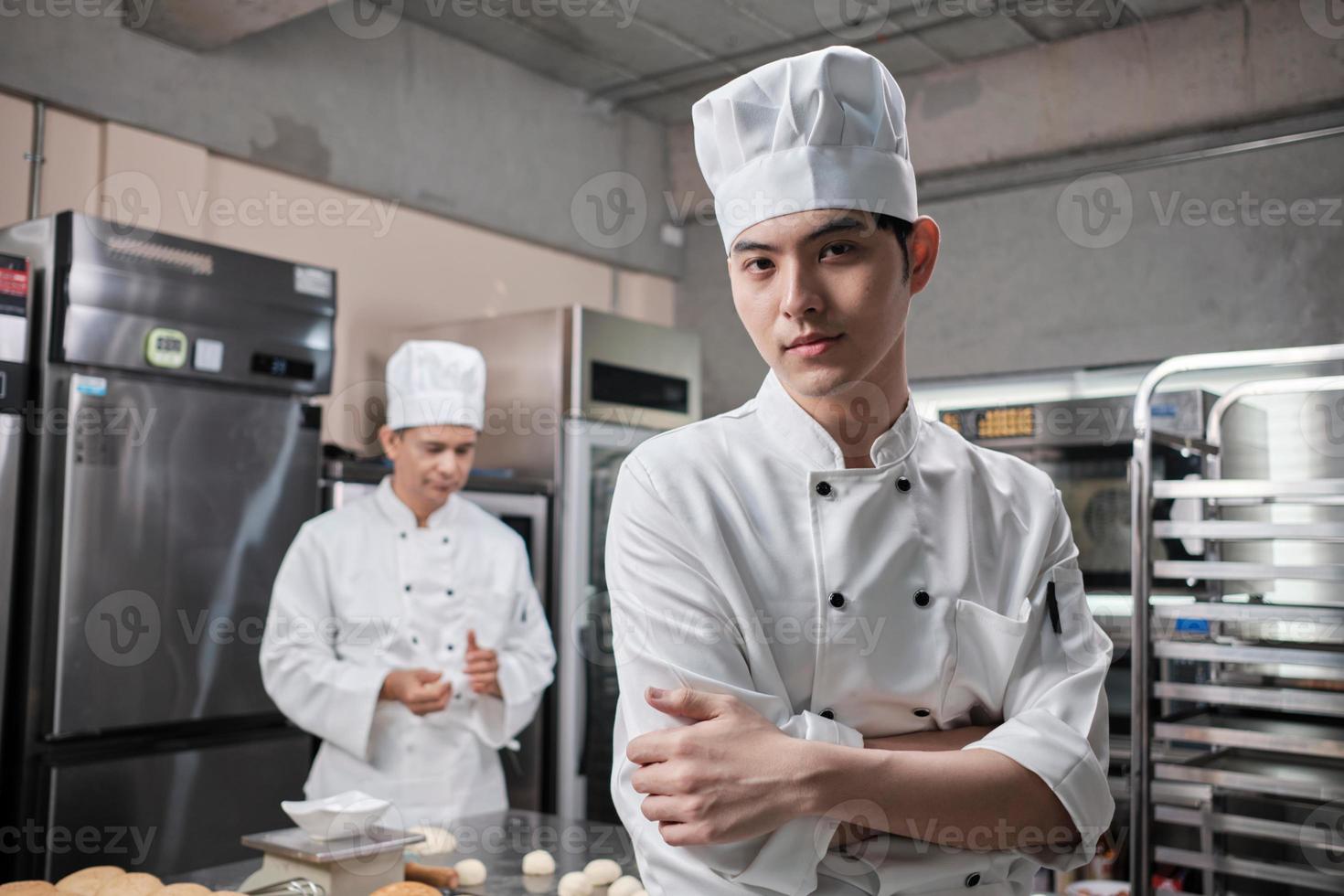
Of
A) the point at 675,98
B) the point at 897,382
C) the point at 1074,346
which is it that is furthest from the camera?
the point at 675,98

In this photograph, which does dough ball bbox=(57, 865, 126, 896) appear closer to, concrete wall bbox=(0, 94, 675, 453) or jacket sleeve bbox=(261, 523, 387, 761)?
jacket sleeve bbox=(261, 523, 387, 761)

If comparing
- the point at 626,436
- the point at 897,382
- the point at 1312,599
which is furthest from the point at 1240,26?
the point at 897,382

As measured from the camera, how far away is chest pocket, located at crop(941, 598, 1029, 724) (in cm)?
118

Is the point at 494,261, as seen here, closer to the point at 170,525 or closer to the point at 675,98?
the point at 675,98

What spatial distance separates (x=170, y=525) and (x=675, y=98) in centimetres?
340

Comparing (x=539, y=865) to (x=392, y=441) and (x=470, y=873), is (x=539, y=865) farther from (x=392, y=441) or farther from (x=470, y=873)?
(x=392, y=441)

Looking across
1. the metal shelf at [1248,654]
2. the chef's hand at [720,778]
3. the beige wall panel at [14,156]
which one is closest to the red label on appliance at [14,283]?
the beige wall panel at [14,156]

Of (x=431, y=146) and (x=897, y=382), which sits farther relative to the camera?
(x=431, y=146)

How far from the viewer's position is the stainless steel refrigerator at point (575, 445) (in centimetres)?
406

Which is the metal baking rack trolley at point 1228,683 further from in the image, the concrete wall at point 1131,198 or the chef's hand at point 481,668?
the chef's hand at point 481,668

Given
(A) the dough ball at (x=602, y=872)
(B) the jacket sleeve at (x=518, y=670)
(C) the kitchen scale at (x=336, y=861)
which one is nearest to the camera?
(C) the kitchen scale at (x=336, y=861)

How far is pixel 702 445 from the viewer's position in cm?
125

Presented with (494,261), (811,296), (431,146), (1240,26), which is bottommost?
(811,296)

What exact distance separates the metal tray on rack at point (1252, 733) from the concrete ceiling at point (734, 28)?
8.97 ft
